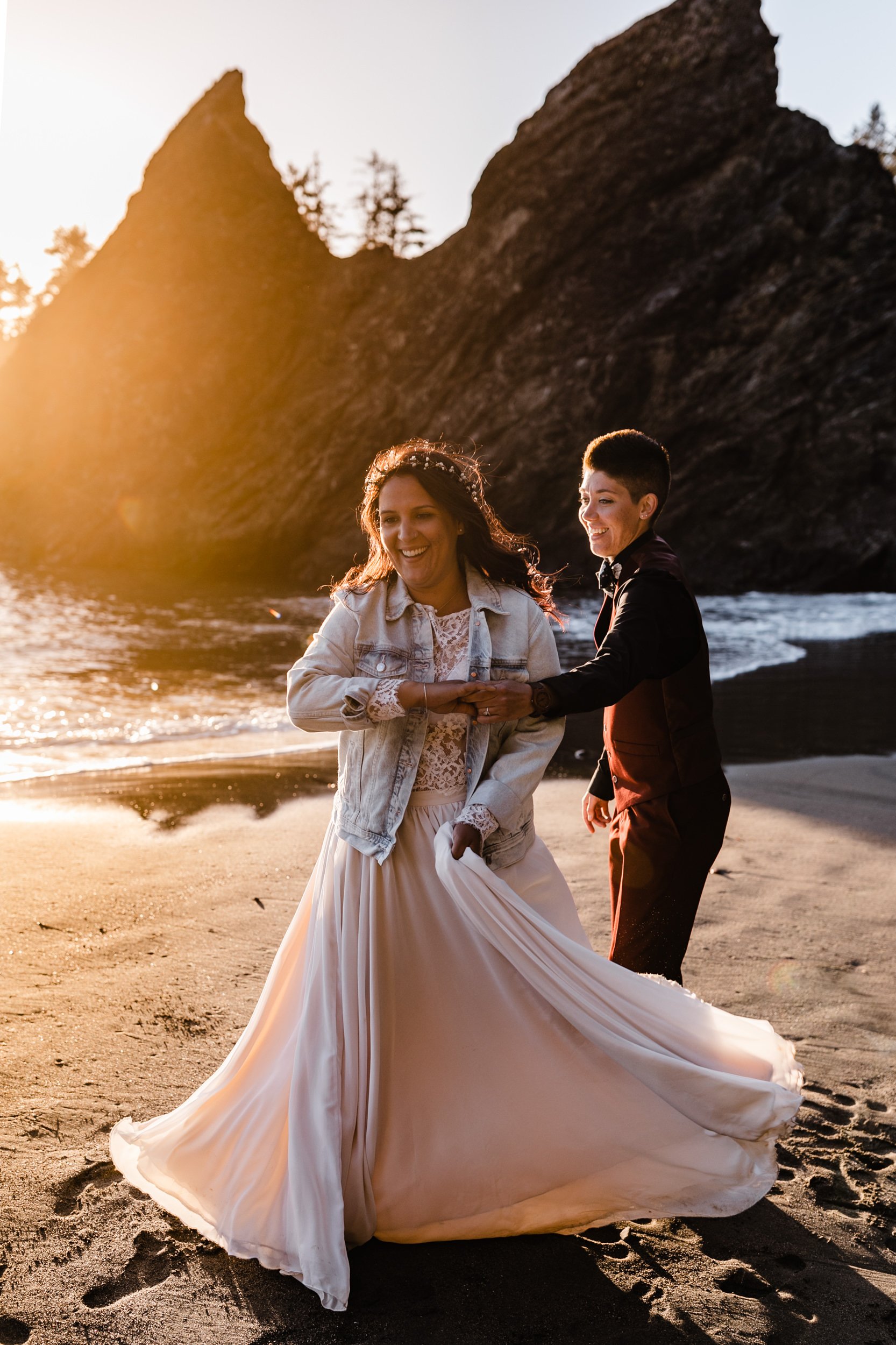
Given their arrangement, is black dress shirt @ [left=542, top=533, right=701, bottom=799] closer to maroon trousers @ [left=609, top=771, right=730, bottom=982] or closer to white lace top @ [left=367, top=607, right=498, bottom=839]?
white lace top @ [left=367, top=607, right=498, bottom=839]

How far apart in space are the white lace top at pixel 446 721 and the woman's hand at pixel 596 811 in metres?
1.06

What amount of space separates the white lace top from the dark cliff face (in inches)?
1012

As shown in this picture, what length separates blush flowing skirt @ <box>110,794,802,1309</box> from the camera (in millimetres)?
2289

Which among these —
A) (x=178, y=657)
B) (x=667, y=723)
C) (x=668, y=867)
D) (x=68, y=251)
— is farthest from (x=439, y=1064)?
(x=68, y=251)

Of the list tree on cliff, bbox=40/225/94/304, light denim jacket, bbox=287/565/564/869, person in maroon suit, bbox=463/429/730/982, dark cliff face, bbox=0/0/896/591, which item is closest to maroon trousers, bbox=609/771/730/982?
person in maroon suit, bbox=463/429/730/982

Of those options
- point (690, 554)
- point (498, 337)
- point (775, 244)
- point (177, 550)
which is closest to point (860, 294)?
point (775, 244)

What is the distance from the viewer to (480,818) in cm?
241

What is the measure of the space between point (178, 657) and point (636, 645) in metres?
13.2

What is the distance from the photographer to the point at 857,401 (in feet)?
87.6

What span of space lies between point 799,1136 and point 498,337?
30.5 meters

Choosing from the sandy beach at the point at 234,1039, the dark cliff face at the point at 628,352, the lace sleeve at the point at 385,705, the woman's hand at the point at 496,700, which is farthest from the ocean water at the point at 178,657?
the woman's hand at the point at 496,700

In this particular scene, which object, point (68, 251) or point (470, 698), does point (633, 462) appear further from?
point (68, 251)

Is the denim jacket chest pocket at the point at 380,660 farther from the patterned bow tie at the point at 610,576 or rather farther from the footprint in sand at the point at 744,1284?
the footprint in sand at the point at 744,1284

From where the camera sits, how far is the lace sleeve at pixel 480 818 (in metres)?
2.39
